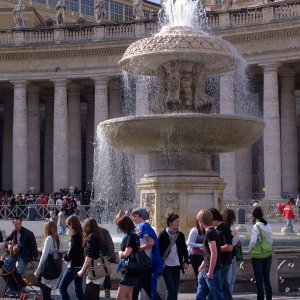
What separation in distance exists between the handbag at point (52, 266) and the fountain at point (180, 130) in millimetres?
5065

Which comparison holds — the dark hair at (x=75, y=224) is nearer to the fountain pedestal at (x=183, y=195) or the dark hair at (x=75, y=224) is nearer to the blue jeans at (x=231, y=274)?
the blue jeans at (x=231, y=274)

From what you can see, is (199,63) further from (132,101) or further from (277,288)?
(132,101)

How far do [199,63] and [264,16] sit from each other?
28.1 meters

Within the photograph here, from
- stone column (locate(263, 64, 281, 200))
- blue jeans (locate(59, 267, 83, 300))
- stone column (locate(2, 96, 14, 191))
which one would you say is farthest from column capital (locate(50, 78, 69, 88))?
blue jeans (locate(59, 267, 83, 300))

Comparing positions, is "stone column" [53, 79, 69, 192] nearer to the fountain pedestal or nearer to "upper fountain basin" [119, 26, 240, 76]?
"upper fountain basin" [119, 26, 240, 76]

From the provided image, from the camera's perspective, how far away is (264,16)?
48.9 meters

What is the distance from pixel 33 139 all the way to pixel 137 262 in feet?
146

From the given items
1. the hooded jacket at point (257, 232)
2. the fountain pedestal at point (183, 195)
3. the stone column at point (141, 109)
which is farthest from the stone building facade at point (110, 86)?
the hooded jacket at point (257, 232)

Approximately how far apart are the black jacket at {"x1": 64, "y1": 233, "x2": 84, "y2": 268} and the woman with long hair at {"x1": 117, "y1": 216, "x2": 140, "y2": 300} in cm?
125

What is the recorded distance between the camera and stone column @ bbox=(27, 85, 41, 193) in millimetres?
57281

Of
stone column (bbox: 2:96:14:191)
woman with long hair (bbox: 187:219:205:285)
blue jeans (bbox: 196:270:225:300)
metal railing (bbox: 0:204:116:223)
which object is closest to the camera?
blue jeans (bbox: 196:270:225:300)

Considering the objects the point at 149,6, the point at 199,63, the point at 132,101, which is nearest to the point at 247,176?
the point at 132,101

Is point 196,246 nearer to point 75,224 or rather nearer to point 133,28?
point 75,224

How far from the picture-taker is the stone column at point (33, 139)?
188 ft
